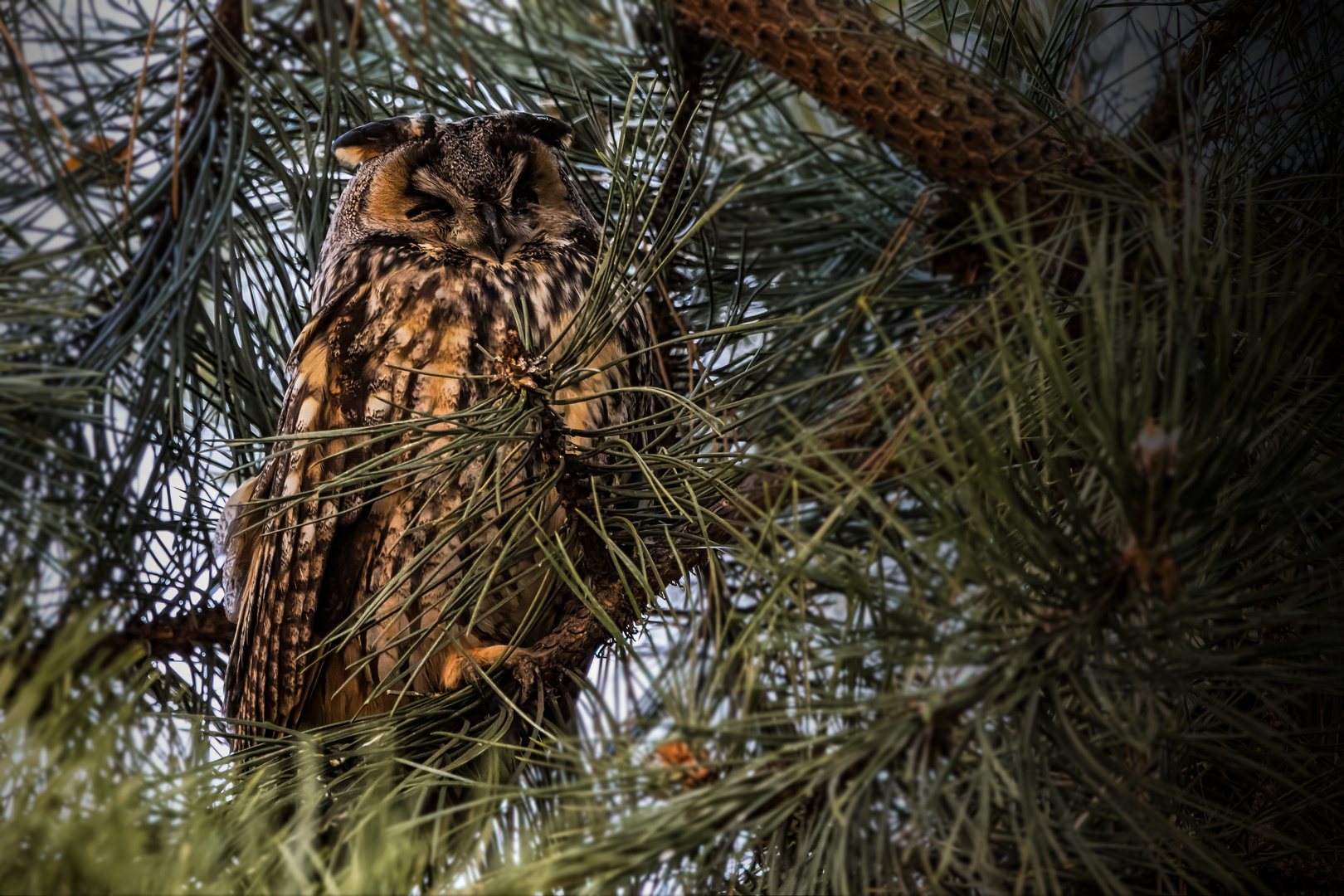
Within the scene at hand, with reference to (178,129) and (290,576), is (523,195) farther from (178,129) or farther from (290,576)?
(290,576)

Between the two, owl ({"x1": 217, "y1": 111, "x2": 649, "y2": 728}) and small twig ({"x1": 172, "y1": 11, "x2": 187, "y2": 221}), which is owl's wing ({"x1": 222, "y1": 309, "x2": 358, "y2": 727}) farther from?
small twig ({"x1": 172, "y1": 11, "x2": 187, "y2": 221})

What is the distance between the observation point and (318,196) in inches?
54.1

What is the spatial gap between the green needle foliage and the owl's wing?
0.07 m

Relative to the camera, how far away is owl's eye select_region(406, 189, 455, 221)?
4.78 ft

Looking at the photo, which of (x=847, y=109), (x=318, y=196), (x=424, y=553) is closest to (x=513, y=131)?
(x=318, y=196)

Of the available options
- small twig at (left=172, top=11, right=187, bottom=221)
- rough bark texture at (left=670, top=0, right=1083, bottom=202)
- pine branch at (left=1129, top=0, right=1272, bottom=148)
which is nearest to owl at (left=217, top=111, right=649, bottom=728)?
small twig at (left=172, top=11, right=187, bottom=221)

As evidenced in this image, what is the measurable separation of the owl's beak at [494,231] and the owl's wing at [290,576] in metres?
0.25

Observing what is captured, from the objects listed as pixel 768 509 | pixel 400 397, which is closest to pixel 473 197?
pixel 400 397

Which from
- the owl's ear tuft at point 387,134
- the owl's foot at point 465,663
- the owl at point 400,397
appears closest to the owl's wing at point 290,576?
the owl at point 400,397

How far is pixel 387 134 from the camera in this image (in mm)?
1439

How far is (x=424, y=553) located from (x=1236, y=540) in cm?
56

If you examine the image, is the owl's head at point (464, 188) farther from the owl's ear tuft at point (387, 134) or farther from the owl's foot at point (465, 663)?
the owl's foot at point (465, 663)

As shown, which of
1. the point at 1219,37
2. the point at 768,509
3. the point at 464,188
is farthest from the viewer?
the point at 464,188

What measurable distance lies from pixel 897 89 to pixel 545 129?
1.75 feet
